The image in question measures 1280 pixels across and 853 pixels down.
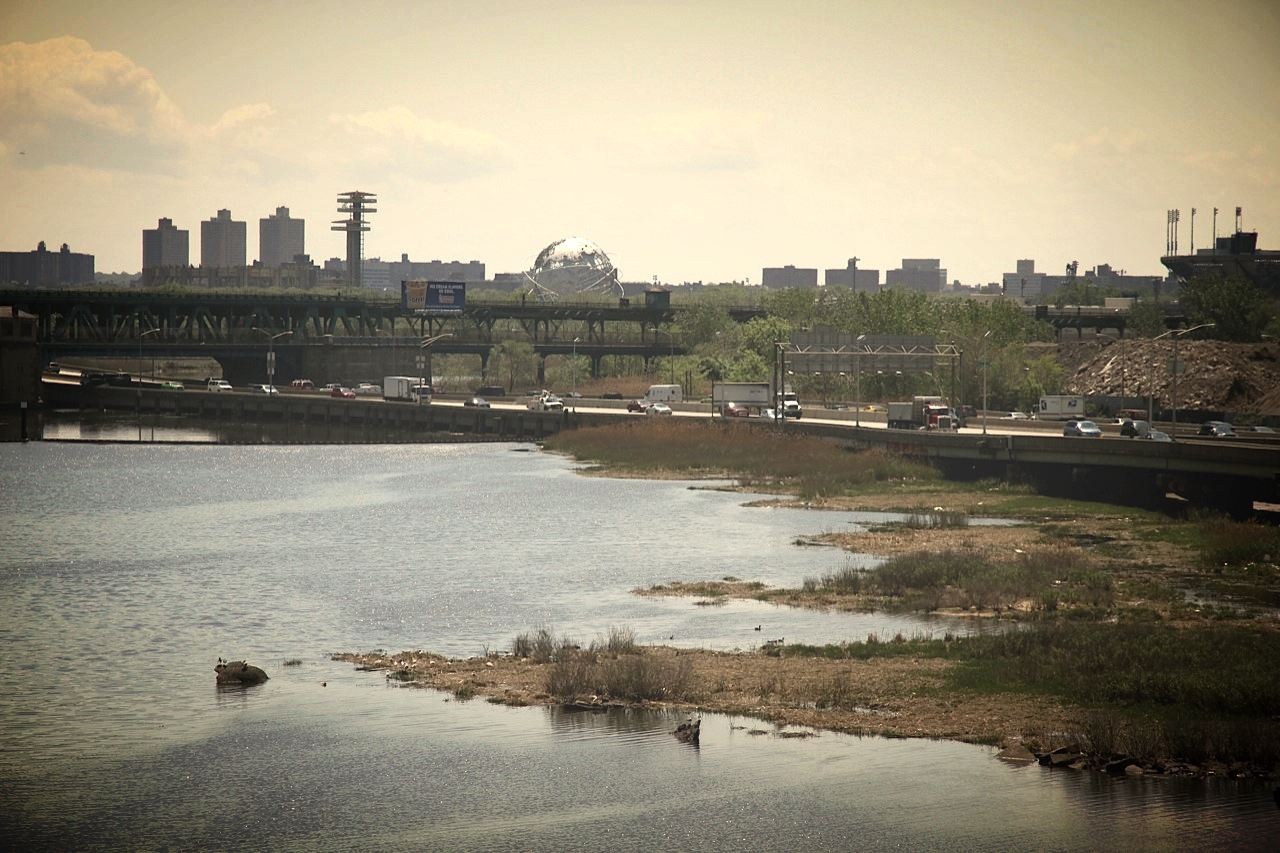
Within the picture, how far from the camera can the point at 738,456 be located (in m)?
115

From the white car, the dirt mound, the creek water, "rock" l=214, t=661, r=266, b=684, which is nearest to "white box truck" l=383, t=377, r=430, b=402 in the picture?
the white car

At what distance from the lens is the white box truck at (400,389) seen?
173 metres

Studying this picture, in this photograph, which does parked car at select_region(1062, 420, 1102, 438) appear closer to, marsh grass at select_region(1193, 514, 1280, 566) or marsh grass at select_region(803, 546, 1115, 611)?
marsh grass at select_region(1193, 514, 1280, 566)

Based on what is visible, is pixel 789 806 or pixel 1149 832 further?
pixel 789 806

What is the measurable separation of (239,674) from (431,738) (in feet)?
28.9

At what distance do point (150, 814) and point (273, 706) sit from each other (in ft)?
28.8

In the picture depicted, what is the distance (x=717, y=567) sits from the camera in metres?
67.3

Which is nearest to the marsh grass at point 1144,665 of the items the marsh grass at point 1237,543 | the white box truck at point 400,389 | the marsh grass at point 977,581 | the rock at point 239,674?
the marsh grass at point 977,581

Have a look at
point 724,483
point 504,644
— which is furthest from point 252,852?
point 724,483

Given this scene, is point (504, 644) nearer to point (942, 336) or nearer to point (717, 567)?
point (717, 567)

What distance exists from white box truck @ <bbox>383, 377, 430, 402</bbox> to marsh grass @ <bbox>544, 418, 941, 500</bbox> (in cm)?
3791

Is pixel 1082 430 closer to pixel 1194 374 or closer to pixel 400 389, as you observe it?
pixel 1194 374

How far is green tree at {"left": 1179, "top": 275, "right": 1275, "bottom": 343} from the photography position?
550ft

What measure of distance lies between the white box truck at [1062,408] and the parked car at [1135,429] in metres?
21.9
